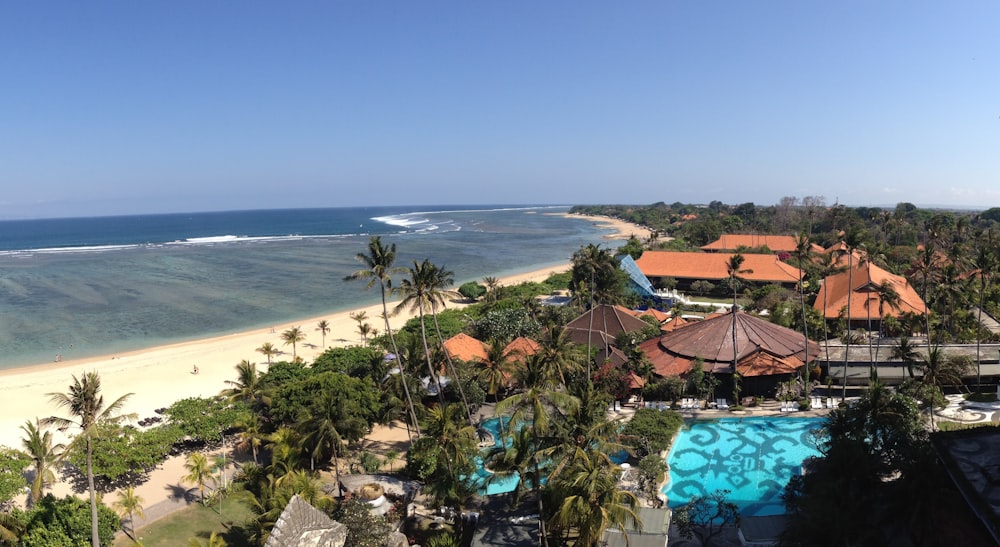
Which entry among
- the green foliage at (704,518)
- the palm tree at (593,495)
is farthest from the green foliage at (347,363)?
the green foliage at (704,518)

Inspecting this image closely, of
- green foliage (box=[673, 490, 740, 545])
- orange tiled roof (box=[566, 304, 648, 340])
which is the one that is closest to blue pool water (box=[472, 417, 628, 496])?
green foliage (box=[673, 490, 740, 545])

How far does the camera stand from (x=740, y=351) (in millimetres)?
33719

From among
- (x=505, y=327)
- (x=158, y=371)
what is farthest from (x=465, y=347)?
(x=158, y=371)

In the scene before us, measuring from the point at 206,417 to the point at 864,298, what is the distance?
170 ft

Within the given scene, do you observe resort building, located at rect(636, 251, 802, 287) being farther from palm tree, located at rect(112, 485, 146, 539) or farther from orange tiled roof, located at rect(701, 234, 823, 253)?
palm tree, located at rect(112, 485, 146, 539)

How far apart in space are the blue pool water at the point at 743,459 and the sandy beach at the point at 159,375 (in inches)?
620

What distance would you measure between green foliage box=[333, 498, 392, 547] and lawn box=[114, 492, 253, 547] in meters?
6.05

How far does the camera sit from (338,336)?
5288 cm

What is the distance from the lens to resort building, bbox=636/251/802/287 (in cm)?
6209

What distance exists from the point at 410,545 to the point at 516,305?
1232 inches

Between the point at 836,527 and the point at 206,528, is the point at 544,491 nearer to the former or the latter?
the point at 836,527

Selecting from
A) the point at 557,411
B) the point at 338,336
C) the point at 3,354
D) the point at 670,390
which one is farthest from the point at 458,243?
the point at 557,411

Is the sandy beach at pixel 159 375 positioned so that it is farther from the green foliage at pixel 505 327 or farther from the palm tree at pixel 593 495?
the palm tree at pixel 593 495

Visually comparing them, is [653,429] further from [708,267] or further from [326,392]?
[708,267]
